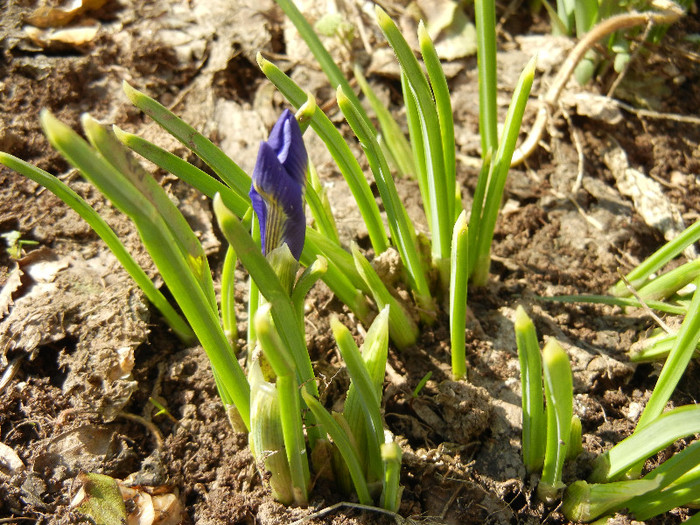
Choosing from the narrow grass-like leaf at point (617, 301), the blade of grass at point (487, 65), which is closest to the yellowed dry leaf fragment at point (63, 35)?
the blade of grass at point (487, 65)

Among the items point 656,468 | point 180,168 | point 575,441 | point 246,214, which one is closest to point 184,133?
point 180,168

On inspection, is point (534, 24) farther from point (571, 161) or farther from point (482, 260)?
point (482, 260)

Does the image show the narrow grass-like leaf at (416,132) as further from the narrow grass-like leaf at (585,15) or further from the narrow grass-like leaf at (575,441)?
the narrow grass-like leaf at (585,15)

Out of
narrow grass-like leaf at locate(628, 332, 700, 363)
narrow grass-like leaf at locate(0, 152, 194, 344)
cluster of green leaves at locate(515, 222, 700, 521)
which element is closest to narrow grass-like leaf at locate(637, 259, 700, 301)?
narrow grass-like leaf at locate(628, 332, 700, 363)

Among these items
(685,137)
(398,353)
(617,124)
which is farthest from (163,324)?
(685,137)

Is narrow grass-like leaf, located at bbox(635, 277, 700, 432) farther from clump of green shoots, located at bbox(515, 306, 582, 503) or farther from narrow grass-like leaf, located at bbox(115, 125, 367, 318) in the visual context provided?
narrow grass-like leaf, located at bbox(115, 125, 367, 318)

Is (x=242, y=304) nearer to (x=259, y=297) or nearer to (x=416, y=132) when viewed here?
(x=259, y=297)
